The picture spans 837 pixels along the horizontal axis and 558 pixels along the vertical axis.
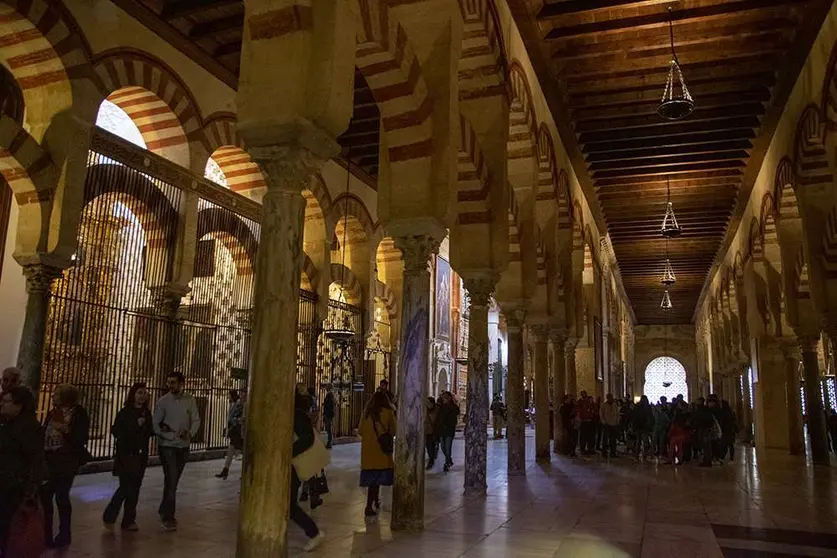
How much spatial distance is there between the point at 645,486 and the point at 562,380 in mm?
4255

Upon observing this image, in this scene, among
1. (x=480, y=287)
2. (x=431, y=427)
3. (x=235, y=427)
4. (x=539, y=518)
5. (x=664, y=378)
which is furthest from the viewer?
(x=664, y=378)

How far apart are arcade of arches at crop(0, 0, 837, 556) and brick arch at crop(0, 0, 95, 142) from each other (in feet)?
0.09

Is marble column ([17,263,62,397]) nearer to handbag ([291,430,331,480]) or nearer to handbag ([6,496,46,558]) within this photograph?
handbag ([291,430,331,480])

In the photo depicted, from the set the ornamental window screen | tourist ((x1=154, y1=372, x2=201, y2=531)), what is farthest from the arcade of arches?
the ornamental window screen

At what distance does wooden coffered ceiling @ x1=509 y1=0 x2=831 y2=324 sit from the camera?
27.6ft

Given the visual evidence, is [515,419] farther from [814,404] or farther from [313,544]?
[814,404]

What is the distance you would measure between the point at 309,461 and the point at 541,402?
6490mm

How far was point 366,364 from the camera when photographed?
14.2m

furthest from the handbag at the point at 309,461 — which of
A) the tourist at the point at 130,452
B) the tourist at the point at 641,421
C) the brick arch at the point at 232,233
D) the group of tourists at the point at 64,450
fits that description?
the tourist at the point at 641,421

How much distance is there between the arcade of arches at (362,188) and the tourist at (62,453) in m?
1.32

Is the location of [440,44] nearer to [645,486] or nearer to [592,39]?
[592,39]

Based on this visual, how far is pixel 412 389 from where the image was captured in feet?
17.1

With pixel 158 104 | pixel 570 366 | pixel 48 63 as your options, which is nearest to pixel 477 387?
pixel 158 104

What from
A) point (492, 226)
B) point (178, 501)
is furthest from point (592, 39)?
point (178, 501)
